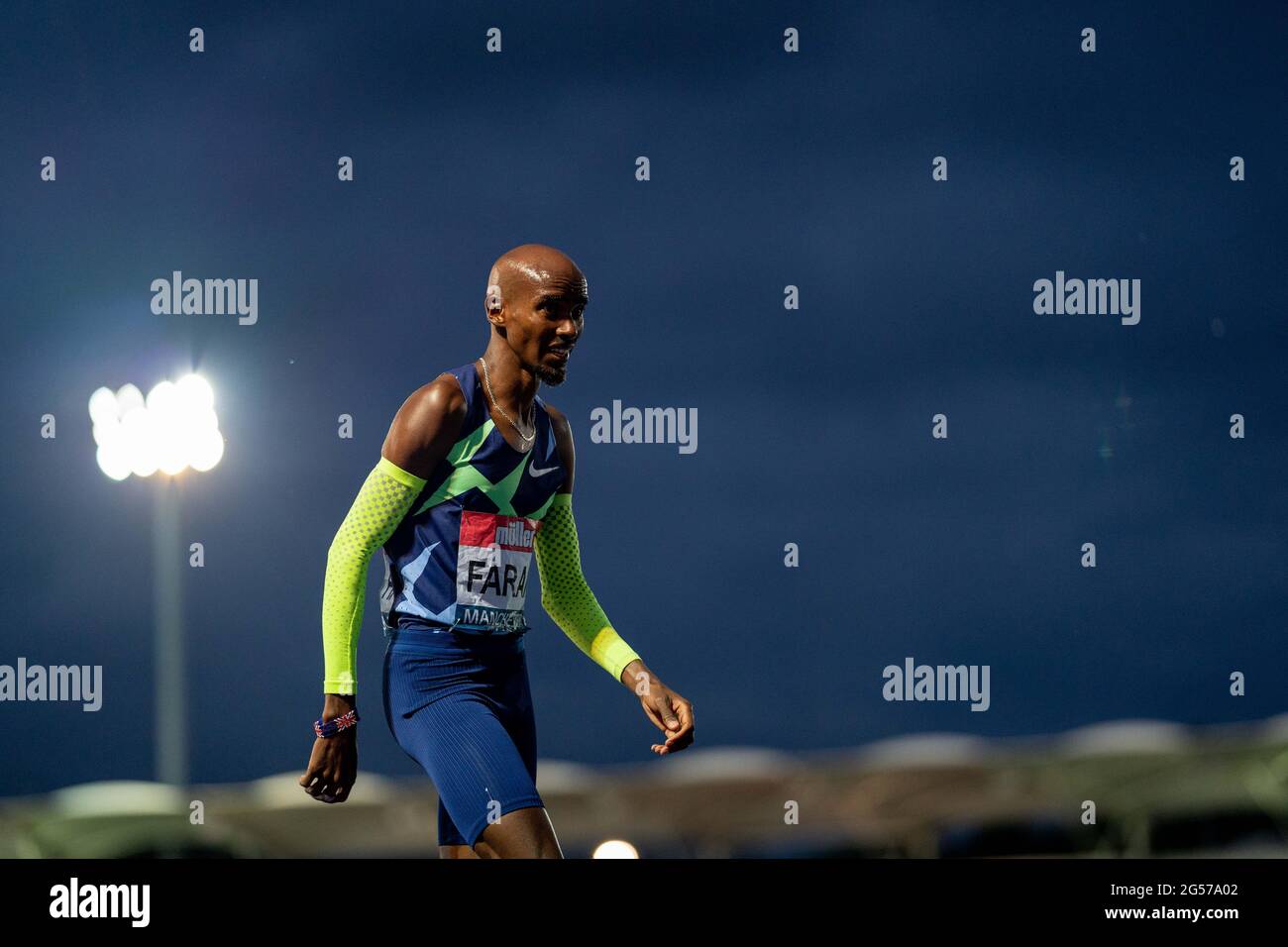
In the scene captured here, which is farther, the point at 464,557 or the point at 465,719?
the point at 464,557

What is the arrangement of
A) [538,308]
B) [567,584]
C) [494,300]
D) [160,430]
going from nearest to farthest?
[538,308], [494,300], [567,584], [160,430]

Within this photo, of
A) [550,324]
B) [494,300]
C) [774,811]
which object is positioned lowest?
[774,811]

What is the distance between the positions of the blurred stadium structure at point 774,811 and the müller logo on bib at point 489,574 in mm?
1995

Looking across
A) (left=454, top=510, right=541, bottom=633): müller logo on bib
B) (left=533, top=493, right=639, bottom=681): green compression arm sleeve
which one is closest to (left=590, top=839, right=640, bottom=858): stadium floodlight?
(left=533, top=493, right=639, bottom=681): green compression arm sleeve

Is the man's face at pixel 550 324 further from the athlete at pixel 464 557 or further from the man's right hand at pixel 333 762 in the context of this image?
the man's right hand at pixel 333 762

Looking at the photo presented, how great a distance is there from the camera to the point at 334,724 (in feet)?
15.8

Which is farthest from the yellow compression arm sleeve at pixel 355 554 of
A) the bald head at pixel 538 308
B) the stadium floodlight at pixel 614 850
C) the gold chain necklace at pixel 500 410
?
the stadium floodlight at pixel 614 850

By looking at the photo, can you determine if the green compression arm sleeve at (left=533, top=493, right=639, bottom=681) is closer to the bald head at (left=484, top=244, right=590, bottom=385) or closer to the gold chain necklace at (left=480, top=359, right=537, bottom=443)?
the gold chain necklace at (left=480, top=359, right=537, bottom=443)

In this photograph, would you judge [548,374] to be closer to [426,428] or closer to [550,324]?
[550,324]

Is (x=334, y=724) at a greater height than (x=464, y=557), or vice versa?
(x=464, y=557)

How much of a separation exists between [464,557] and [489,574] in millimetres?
116

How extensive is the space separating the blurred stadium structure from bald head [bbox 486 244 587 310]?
277 centimetres

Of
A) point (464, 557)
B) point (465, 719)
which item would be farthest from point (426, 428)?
point (465, 719)
